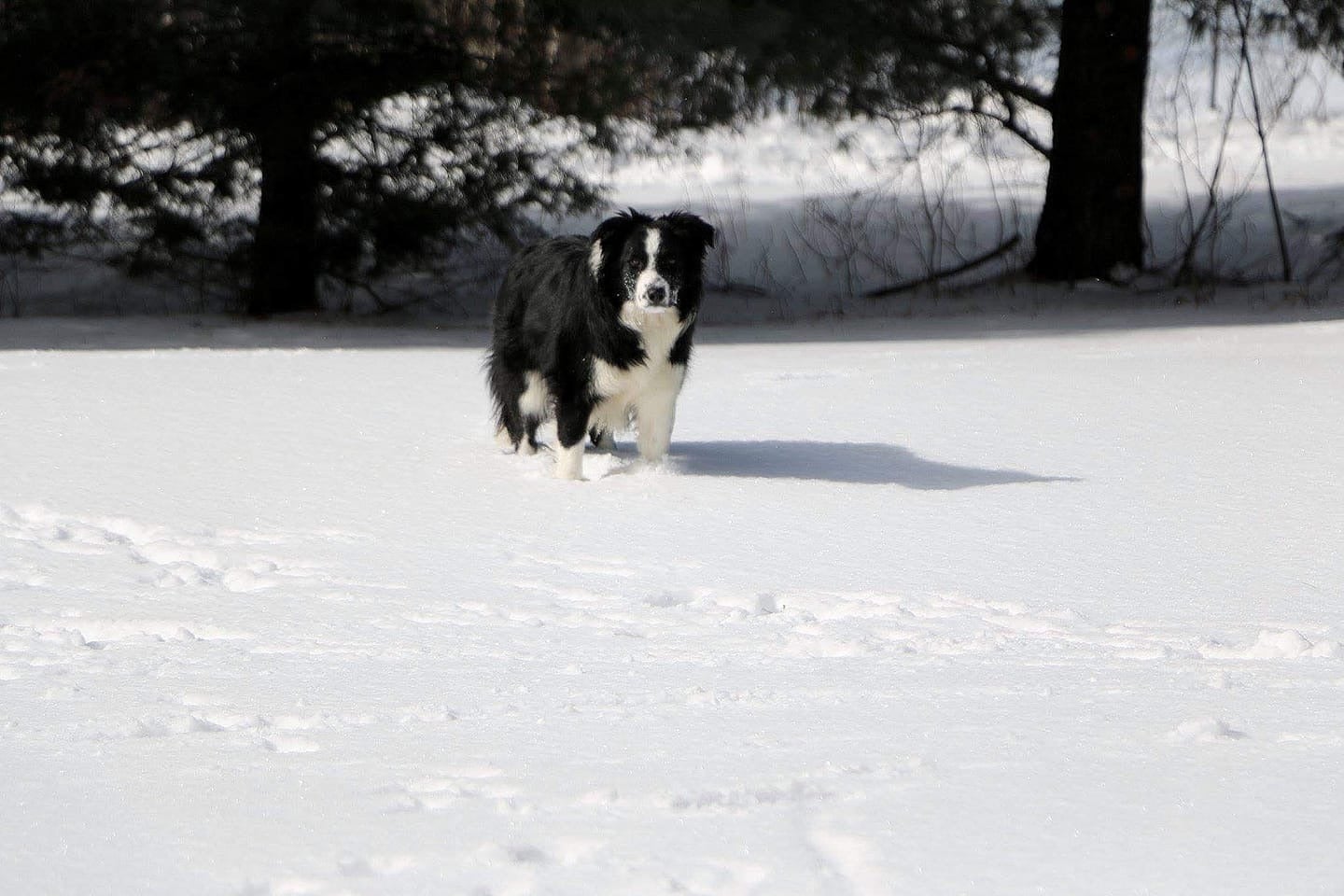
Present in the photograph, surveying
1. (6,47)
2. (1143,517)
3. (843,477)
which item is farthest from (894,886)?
(6,47)

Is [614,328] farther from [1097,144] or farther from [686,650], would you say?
[1097,144]

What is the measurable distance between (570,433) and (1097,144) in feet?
21.8

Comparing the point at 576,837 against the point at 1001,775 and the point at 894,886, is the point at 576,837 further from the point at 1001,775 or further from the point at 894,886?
the point at 1001,775

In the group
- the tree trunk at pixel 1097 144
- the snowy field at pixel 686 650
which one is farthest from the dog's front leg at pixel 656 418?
the tree trunk at pixel 1097 144

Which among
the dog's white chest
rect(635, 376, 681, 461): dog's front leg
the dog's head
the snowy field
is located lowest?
the snowy field

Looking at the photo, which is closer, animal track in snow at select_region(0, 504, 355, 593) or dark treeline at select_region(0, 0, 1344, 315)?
animal track in snow at select_region(0, 504, 355, 593)

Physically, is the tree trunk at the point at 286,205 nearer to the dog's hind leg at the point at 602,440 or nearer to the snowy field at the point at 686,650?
the snowy field at the point at 686,650

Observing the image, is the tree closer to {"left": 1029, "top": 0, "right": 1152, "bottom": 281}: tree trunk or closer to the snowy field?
{"left": 1029, "top": 0, "right": 1152, "bottom": 281}: tree trunk

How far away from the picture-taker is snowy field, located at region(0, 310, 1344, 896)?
2244mm

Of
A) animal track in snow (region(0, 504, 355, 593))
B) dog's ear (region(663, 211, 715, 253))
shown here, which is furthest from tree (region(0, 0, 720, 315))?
animal track in snow (region(0, 504, 355, 593))

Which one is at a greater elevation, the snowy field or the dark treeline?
the dark treeline

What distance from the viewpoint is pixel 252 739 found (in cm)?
271

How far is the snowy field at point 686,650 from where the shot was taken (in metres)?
2.24

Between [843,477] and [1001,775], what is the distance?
265 centimetres
